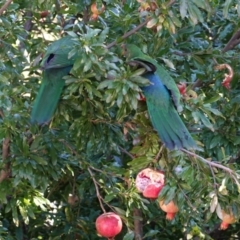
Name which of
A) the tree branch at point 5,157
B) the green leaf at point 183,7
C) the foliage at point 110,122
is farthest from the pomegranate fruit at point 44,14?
the green leaf at point 183,7

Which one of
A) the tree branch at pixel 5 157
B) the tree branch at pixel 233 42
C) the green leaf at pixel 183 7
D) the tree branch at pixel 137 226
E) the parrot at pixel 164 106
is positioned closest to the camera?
the parrot at pixel 164 106

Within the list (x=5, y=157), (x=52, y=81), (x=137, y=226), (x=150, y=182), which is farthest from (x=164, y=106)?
(x=137, y=226)

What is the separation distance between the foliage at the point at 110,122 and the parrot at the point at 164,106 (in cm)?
5

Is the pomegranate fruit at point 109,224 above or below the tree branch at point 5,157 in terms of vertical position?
below

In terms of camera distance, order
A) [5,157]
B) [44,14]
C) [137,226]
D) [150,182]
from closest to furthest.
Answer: [150,182] → [5,157] → [137,226] → [44,14]

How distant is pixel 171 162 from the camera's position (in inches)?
85.2

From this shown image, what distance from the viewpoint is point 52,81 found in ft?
7.23

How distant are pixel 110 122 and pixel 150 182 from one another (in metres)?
0.39

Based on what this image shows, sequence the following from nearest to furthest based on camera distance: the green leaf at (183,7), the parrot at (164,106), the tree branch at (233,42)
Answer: the parrot at (164,106), the green leaf at (183,7), the tree branch at (233,42)

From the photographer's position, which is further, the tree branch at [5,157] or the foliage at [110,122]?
the tree branch at [5,157]

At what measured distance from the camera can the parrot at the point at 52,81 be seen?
2.15 m

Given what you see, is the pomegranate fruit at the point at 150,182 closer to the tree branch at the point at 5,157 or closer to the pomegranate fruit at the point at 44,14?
the tree branch at the point at 5,157

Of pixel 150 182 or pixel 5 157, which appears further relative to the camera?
pixel 5 157

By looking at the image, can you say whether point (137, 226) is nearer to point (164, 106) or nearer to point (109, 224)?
point (109, 224)
